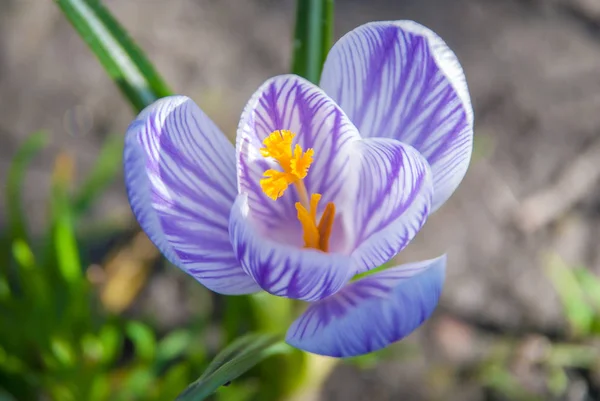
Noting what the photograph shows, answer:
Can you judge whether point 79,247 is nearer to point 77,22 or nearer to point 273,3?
point 77,22

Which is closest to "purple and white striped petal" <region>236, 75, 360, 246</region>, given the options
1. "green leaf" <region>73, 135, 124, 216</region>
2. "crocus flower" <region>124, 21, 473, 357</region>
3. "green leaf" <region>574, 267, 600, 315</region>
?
"crocus flower" <region>124, 21, 473, 357</region>

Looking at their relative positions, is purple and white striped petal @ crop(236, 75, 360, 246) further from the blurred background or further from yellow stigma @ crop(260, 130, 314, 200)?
the blurred background

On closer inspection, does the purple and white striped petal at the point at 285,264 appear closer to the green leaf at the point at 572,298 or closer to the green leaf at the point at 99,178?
the green leaf at the point at 99,178

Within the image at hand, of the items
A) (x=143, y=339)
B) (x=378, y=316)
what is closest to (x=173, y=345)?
(x=143, y=339)

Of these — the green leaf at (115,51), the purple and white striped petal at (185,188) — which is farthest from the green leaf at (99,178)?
the purple and white striped petal at (185,188)

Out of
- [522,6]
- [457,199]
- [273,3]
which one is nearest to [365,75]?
[457,199]

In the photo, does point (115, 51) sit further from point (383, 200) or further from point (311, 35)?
point (383, 200)
